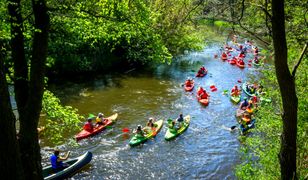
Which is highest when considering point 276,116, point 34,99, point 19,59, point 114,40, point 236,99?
point 19,59

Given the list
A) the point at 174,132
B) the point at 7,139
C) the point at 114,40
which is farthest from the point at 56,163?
the point at 114,40

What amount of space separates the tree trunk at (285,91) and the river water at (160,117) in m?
7.25

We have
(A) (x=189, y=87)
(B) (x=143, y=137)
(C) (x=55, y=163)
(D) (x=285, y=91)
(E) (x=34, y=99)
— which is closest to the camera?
(D) (x=285, y=91)

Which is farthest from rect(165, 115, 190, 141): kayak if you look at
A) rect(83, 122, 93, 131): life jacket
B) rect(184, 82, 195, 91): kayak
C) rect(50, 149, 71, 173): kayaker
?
rect(184, 82, 195, 91): kayak

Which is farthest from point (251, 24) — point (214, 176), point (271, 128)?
point (214, 176)

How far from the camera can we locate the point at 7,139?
418 centimetres

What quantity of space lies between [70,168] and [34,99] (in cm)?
689

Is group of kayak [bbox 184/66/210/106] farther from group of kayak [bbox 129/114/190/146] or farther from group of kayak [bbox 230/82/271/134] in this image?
group of kayak [bbox 129/114/190/146]

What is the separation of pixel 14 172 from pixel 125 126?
11.4 metres

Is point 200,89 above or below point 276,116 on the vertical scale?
below

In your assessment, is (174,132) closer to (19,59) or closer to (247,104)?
(247,104)

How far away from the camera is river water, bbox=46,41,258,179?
12.4m

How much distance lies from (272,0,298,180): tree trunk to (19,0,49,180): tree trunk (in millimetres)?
3208

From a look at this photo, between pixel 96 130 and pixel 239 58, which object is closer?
pixel 96 130
